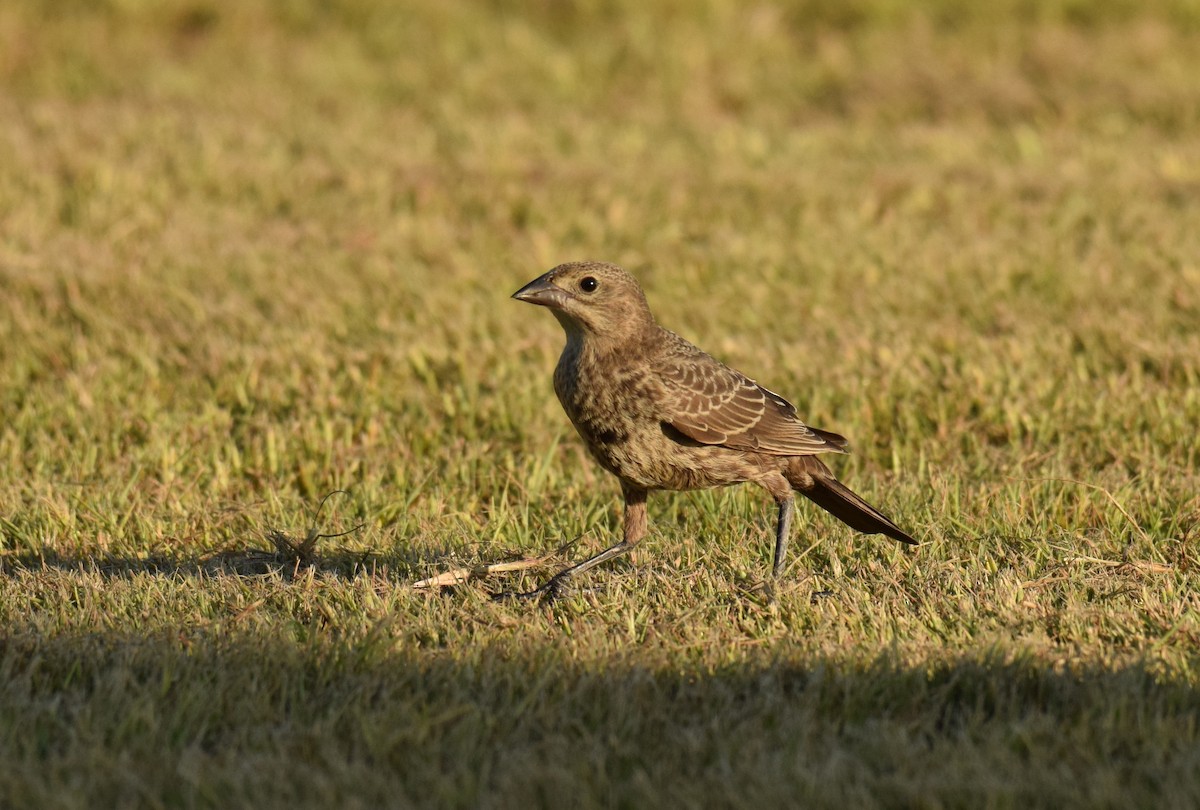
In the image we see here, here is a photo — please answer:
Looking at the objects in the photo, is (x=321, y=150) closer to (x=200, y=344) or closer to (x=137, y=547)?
(x=200, y=344)

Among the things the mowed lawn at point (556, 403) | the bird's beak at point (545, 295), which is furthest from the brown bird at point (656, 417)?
the mowed lawn at point (556, 403)

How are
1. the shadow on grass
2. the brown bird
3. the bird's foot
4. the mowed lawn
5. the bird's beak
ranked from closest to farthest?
the shadow on grass < the mowed lawn < the bird's foot < the brown bird < the bird's beak

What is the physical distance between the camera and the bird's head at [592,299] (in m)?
5.39

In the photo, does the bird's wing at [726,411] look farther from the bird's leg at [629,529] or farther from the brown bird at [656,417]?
the bird's leg at [629,529]

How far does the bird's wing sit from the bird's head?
19cm

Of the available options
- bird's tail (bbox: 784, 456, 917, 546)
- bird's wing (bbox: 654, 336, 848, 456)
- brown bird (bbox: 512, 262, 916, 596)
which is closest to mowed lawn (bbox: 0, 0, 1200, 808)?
bird's tail (bbox: 784, 456, 917, 546)

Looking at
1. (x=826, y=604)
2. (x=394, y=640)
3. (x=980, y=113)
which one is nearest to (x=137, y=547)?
(x=394, y=640)

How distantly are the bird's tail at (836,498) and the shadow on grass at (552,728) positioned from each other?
105cm

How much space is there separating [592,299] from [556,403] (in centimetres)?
194

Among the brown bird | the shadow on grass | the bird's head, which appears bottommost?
the shadow on grass

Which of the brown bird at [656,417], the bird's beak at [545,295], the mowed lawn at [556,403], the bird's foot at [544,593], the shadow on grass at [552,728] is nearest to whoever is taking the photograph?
the shadow on grass at [552,728]

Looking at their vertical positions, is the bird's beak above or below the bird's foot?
above

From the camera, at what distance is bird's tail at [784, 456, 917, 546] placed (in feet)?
17.7

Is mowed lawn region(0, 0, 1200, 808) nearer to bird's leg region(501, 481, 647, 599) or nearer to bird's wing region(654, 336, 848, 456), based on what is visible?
bird's leg region(501, 481, 647, 599)
